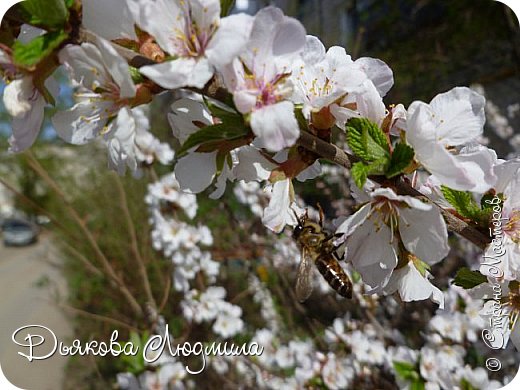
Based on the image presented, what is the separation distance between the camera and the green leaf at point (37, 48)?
16.0 inches

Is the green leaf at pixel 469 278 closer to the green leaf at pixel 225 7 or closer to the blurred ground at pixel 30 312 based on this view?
the green leaf at pixel 225 7

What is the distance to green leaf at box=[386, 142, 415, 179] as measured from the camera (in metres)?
0.44

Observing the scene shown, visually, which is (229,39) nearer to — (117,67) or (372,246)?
(117,67)

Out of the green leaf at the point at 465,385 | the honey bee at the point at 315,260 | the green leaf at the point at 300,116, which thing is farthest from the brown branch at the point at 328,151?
the green leaf at the point at 465,385

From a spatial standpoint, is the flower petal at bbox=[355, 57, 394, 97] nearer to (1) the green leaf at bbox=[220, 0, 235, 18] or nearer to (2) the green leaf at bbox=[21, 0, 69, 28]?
(1) the green leaf at bbox=[220, 0, 235, 18]

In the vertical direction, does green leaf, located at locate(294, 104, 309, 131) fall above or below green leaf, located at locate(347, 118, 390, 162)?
above

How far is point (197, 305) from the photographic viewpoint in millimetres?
1979

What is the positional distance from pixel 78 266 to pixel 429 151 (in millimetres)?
4644

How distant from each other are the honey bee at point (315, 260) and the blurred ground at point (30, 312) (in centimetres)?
110

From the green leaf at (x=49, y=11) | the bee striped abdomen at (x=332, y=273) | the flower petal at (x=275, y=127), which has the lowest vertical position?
the bee striped abdomen at (x=332, y=273)

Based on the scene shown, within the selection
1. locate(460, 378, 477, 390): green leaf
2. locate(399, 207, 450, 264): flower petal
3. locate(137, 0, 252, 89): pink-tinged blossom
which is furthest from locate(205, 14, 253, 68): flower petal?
locate(460, 378, 477, 390): green leaf

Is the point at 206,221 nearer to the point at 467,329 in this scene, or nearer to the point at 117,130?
the point at 467,329

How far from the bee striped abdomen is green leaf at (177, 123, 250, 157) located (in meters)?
0.41

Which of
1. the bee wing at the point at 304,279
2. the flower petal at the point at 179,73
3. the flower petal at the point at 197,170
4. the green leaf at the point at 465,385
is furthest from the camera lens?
the green leaf at the point at 465,385
